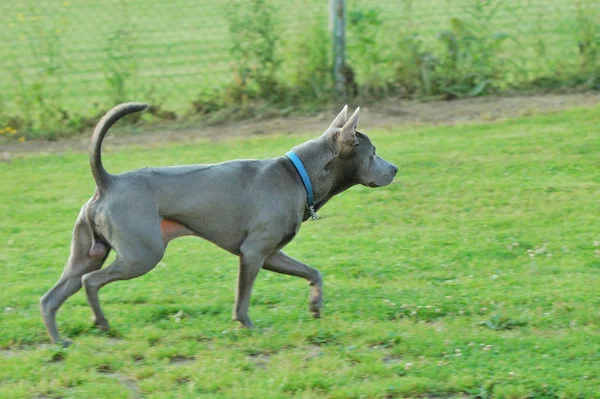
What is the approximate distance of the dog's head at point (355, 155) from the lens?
6309 millimetres

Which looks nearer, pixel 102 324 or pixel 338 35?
pixel 102 324

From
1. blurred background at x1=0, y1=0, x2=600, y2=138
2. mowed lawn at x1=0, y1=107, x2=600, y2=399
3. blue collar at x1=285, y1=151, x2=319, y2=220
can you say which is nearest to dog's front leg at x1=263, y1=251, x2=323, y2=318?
mowed lawn at x1=0, y1=107, x2=600, y2=399

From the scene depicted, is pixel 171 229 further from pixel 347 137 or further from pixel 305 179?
pixel 347 137

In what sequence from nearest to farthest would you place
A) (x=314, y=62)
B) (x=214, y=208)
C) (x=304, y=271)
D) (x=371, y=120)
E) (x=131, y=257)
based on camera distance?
(x=131, y=257), (x=214, y=208), (x=304, y=271), (x=371, y=120), (x=314, y=62)

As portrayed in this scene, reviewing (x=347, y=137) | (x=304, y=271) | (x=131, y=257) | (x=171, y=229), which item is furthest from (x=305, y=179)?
(x=131, y=257)

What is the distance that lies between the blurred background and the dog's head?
5.87 meters

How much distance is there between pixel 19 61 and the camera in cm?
1341

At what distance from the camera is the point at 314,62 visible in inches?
486

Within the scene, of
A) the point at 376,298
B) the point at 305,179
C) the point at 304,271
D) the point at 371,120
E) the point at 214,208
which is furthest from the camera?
the point at 371,120

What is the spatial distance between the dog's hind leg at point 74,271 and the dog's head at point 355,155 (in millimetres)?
1651

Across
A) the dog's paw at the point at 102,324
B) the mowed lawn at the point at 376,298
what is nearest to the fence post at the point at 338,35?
the mowed lawn at the point at 376,298

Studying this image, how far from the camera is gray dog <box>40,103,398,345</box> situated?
5770mm

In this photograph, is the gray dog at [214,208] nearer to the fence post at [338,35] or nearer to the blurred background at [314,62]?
the fence post at [338,35]

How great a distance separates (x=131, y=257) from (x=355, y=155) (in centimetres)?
167
